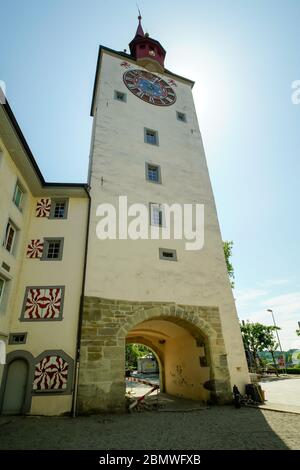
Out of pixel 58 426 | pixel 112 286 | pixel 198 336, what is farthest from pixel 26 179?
pixel 198 336

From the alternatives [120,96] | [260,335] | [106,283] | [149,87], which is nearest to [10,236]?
[106,283]

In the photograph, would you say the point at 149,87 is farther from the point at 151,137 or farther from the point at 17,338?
the point at 17,338

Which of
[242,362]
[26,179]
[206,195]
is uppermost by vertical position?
[206,195]

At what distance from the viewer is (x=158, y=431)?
→ 7.16 meters

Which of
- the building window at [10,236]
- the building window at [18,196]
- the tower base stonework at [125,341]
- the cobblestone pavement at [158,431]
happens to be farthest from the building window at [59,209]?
the cobblestone pavement at [158,431]

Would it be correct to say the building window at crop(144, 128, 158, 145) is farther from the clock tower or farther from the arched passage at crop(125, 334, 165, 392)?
the arched passage at crop(125, 334, 165, 392)

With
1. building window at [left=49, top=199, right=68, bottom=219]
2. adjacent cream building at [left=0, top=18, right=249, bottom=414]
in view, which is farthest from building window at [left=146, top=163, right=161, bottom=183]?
building window at [left=49, top=199, right=68, bottom=219]

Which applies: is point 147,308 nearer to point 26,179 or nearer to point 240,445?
point 240,445

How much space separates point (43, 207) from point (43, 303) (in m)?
4.85
